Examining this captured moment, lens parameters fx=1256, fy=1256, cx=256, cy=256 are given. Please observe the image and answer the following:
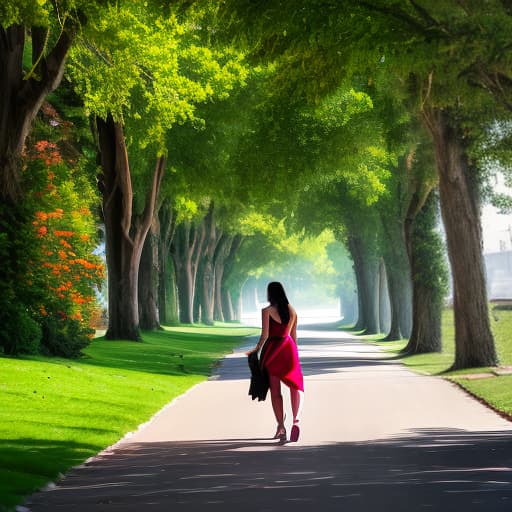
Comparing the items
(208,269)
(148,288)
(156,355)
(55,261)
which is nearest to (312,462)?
(55,261)

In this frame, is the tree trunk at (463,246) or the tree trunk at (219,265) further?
the tree trunk at (219,265)

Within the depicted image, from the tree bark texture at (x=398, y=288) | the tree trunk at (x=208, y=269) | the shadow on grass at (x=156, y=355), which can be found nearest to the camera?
the shadow on grass at (x=156, y=355)

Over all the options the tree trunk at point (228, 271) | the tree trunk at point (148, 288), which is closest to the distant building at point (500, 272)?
the tree trunk at point (228, 271)

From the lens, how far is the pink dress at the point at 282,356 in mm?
14867

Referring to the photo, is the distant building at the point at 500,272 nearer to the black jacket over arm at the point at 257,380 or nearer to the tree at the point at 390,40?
the tree at the point at 390,40

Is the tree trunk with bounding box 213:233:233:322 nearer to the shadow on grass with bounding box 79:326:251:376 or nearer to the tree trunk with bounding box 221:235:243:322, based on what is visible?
the tree trunk with bounding box 221:235:243:322

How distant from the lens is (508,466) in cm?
1184

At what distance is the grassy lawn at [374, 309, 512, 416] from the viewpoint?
2122cm

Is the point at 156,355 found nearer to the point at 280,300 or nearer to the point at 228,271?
the point at 280,300

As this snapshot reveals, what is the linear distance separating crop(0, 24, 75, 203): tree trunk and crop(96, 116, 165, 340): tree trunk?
513 inches

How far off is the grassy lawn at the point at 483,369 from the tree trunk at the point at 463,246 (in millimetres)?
663

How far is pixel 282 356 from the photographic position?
1495 centimetres

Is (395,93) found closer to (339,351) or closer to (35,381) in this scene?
(35,381)

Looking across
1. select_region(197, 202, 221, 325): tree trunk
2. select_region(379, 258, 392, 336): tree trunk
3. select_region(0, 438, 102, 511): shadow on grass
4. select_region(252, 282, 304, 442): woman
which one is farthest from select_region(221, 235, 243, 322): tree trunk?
select_region(0, 438, 102, 511): shadow on grass
